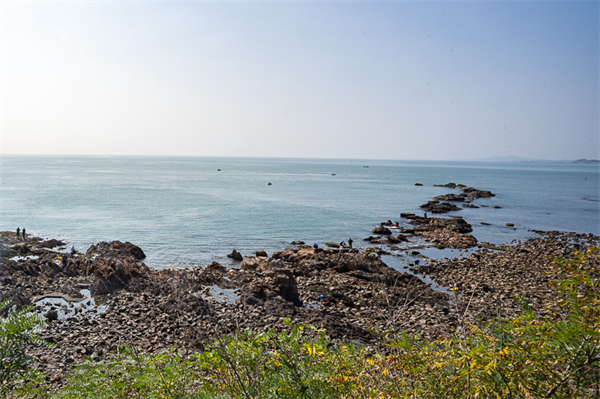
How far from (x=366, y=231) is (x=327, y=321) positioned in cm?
2799

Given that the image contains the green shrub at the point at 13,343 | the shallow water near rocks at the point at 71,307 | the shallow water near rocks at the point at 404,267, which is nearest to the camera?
the green shrub at the point at 13,343

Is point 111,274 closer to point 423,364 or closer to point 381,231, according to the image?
point 423,364

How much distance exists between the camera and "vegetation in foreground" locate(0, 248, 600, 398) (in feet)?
12.3

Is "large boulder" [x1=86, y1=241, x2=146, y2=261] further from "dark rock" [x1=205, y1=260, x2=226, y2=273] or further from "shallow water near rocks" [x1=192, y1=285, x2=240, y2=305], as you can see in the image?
"shallow water near rocks" [x1=192, y1=285, x2=240, y2=305]

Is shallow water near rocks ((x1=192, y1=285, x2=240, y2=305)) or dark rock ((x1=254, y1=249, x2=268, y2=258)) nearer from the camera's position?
shallow water near rocks ((x1=192, y1=285, x2=240, y2=305))

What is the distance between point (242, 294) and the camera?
1947 centimetres

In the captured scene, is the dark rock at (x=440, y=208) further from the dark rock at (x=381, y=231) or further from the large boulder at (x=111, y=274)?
the large boulder at (x=111, y=274)

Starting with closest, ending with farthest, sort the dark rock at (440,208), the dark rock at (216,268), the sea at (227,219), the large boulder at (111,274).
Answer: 1. the large boulder at (111,274)
2. the dark rock at (216,268)
3. the sea at (227,219)
4. the dark rock at (440,208)

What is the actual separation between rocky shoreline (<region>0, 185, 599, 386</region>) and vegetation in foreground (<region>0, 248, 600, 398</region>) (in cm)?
565

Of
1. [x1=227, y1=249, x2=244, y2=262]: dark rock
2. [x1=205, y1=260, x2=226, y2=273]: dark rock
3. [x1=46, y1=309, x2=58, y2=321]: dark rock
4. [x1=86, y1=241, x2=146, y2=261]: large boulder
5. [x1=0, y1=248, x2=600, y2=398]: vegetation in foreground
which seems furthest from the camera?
[x1=227, y1=249, x2=244, y2=262]: dark rock

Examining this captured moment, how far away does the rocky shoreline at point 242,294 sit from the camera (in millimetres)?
15641

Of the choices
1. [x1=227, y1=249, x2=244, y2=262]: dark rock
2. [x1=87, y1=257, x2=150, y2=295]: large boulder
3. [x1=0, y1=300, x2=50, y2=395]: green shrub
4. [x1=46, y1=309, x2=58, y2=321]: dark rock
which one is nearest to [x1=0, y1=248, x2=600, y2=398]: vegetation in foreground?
[x1=0, y1=300, x2=50, y2=395]: green shrub

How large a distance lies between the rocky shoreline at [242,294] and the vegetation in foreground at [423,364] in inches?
222

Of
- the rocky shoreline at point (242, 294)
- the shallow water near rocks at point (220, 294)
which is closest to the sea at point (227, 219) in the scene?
the rocky shoreline at point (242, 294)
